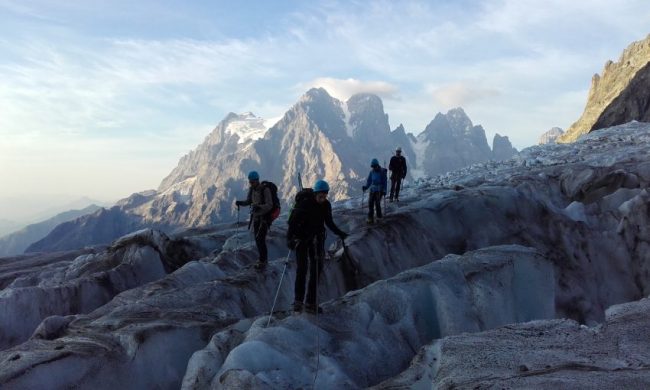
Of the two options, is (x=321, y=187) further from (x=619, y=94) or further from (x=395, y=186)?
(x=619, y=94)

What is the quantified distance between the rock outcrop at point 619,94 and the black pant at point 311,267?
82.1 meters

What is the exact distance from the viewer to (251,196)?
57.2 ft

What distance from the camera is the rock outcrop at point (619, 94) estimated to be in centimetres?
8212

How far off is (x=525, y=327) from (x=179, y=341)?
7.32 meters

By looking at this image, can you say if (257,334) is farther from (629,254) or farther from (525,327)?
(629,254)

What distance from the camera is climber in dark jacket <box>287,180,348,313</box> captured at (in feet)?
39.3

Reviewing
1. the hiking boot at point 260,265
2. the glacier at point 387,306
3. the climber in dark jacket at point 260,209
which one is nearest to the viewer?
the glacier at point 387,306

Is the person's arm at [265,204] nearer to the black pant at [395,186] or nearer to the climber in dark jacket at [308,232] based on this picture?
the climber in dark jacket at [308,232]

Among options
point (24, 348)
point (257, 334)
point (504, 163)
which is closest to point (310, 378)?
point (257, 334)

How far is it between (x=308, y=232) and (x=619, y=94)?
94.9 meters

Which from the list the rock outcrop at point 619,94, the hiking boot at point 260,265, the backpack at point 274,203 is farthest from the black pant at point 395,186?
the rock outcrop at point 619,94

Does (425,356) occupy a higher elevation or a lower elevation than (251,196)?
lower

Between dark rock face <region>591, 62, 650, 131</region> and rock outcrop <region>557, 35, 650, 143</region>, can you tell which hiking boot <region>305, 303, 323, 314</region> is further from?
rock outcrop <region>557, 35, 650, 143</region>

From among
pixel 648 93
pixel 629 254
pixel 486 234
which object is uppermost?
pixel 648 93
